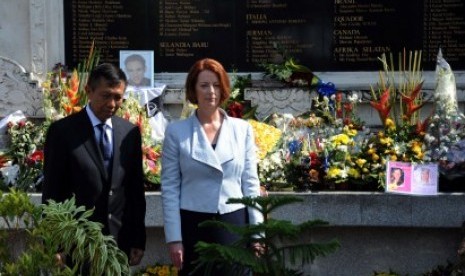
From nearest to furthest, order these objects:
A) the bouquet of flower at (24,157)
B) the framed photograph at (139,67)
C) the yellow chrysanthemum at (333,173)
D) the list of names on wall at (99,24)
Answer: the yellow chrysanthemum at (333,173) → the bouquet of flower at (24,157) → the framed photograph at (139,67) → the list of names on wall at (99,24)

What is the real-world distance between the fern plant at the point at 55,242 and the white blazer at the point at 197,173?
0.65 m

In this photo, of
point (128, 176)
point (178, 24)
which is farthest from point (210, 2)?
point (128, 176)

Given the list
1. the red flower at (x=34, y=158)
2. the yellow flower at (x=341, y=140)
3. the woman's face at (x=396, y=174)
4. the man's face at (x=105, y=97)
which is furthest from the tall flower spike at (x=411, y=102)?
the man's face at (x=105, y=97)

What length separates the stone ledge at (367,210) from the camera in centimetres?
635

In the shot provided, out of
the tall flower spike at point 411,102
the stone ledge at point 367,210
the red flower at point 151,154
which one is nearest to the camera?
the stone ledge at point 367,210

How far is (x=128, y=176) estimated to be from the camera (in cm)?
461

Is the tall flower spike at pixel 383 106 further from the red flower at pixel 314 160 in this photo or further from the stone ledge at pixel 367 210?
the stone ledge at pixel 367 210

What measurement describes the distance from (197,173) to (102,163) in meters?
0.52

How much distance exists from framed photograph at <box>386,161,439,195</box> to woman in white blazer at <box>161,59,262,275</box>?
209cm

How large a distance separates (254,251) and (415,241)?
10.6 ft

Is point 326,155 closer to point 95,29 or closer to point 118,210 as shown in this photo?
point 118,210

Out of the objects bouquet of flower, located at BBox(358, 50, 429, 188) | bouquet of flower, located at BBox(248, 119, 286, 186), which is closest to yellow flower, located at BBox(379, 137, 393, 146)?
bouquet of flower, located at BBox(358, 50, 429, 188)

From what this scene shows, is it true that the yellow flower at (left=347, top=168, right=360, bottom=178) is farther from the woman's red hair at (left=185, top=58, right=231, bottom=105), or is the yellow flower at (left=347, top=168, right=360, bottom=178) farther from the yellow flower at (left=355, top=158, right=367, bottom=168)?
the woman's red hair at (left=185, top=58, right=231, bottom=105)

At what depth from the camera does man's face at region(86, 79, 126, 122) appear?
4.42 m
